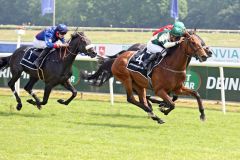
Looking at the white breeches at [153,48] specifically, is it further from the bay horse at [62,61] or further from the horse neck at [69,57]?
the horse neck at [69,57]

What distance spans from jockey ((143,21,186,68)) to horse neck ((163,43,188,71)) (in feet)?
0.40

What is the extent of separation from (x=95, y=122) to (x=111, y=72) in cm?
170

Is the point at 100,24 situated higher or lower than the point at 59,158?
lower

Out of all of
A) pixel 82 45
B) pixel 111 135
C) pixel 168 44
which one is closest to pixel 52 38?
pixel 82 45

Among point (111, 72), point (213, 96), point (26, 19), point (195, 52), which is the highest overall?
point (195, 52)

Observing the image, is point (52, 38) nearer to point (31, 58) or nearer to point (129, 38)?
point (31, 58)

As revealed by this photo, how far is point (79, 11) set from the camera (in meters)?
76.8

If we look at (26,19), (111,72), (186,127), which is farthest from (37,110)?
(26,19)

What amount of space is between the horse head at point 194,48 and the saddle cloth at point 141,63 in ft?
2.24

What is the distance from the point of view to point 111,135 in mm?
8750

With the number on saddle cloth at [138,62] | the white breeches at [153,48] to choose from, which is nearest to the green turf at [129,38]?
the number on saddle cloth at [138,62]

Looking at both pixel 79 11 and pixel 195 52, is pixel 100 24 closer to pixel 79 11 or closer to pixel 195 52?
pixel 79 11

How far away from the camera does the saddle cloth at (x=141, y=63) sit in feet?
34.2

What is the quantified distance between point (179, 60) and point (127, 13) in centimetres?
6276
